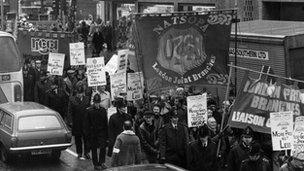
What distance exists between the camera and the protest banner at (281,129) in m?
10.5

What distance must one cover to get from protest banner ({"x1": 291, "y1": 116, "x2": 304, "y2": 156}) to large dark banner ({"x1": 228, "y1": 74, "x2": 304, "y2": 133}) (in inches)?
19.2

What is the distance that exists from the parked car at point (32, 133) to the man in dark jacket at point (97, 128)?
0.76 m

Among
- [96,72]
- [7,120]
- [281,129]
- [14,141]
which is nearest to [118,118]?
[14,141]

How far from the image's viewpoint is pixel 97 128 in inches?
555

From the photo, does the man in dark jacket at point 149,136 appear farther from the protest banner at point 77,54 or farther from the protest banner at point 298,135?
the protest banner at point 77,54

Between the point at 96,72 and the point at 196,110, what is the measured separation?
15.7 feet

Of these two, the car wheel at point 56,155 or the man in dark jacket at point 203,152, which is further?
the car wheel at point 56,155

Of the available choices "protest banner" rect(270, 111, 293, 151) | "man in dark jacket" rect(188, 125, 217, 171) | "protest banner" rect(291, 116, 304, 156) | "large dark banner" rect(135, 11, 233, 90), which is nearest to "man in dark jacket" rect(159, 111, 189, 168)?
"man in dark jacket" rect(188, 125, 217, 171)

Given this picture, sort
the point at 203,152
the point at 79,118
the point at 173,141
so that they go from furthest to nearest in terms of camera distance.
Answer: the point at 79,118, the point at 173,141, the point at 203,152

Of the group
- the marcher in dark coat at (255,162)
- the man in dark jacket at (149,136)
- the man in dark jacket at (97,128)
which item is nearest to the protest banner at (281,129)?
the marcher in dark coat at (255,162)

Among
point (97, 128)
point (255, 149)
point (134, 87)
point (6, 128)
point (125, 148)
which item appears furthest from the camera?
point (134, 87)

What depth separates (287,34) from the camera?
15.2 m

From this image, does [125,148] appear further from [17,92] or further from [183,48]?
[17,92]

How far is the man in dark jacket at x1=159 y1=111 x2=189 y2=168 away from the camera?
12.0 metres
